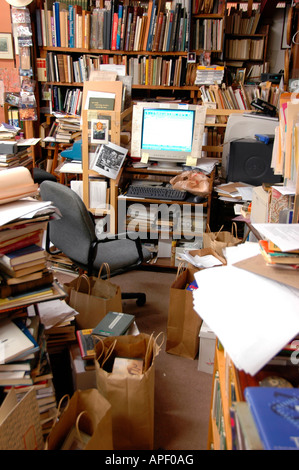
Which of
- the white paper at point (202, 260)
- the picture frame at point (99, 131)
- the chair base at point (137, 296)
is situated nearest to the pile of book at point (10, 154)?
the picture frame at point (99, 131)

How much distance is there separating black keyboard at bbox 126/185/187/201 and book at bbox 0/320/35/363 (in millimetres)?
1665

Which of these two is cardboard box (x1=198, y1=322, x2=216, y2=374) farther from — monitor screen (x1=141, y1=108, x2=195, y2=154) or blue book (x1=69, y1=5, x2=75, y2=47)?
blue book (x1=69, y1=5, x2=75, y2=47)

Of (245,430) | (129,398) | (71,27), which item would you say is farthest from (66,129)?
(245,430)

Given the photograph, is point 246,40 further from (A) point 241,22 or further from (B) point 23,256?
(B) point 23,256

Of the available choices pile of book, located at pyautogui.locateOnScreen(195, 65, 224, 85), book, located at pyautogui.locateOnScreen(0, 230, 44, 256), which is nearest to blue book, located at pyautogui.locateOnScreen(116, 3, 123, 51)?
pile of book, located at pyautogui.locateOnScreen(195, 65, 224, 85)

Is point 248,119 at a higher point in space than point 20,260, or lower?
higher

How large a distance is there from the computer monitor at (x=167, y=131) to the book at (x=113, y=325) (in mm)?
1543

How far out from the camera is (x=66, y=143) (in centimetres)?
497

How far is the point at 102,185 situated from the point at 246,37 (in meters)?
4.27

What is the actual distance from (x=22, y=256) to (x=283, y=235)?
3.08 ft

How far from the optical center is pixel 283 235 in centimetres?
127

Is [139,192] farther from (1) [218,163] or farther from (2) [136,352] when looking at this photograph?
(2) [136,352]
